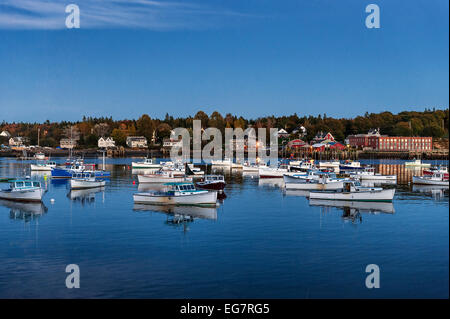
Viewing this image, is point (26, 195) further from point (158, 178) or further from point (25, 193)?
point (158, 178)

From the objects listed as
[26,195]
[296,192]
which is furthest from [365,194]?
[26,195]

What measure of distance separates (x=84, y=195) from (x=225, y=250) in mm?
33157

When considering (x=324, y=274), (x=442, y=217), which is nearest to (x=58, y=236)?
(x=324, y=274)

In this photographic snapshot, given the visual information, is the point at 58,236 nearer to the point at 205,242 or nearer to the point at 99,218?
the point at 99,218

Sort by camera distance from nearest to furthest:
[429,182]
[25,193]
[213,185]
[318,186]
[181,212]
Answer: [181,212] → [25,193] → [213,185] → [318,186] → [429,182]

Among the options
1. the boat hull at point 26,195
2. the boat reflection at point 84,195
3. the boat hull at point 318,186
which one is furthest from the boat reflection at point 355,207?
the boat hull at point 26,195

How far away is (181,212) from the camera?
1786 inches

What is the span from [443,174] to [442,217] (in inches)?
1447

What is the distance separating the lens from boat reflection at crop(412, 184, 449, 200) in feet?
203

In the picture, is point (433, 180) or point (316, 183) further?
point (433, 180)

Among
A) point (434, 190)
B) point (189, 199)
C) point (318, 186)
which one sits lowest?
point (434, 190)

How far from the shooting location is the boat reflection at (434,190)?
61906 millimetres
